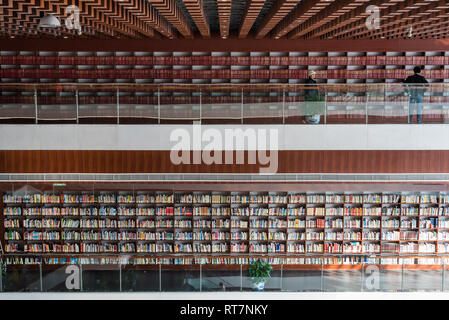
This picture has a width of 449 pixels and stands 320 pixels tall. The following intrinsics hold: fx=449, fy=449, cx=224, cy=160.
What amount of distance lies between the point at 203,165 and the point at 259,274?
1.82 meters

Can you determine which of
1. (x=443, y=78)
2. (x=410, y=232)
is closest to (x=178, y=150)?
(x=410, y=232)

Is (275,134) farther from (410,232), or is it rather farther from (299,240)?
(410,232)

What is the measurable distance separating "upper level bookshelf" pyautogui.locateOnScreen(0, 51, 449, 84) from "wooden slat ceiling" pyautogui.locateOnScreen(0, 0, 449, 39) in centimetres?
41

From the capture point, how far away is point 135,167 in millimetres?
6703

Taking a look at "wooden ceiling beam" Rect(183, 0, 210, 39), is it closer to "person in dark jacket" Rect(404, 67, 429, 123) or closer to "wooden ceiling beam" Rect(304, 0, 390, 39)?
"wooden ceiling beam" Rect(304, 0, 390, 39)

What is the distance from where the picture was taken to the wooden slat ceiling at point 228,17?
224 inches

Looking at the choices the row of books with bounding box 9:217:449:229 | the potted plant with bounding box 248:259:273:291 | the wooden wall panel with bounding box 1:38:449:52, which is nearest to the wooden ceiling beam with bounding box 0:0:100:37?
the wooden wall panel with bounding box 1:38:449:52

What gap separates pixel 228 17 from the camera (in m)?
7.31

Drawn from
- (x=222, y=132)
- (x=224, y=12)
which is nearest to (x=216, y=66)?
(x=224, y=12)

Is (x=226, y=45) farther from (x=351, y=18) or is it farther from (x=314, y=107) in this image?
(x=314, y=107)
